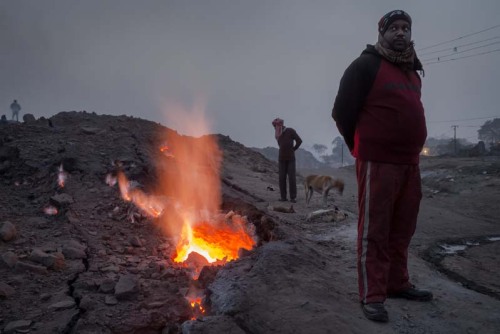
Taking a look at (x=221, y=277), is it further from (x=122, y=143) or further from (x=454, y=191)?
(x=454, y=191)

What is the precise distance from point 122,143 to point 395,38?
6278mm

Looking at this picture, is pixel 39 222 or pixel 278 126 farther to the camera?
pixel 278 126

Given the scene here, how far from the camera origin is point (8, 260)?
3.31 metres

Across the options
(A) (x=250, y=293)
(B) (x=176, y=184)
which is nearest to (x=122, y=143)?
(B) (x=176, y=184)

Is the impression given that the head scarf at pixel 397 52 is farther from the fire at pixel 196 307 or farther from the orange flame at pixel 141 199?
the orange flame at pixel 141 199

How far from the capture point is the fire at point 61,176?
222 inches

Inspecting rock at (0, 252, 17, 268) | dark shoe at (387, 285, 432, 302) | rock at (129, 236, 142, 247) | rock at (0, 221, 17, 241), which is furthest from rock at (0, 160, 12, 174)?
dark shoe at (387, 285, 432, 302)

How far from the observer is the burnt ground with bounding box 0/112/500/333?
249cm

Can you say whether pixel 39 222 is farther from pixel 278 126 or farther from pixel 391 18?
pixel 278 126

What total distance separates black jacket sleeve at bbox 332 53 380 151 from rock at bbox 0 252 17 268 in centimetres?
325

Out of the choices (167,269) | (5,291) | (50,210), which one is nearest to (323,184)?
(167,269)

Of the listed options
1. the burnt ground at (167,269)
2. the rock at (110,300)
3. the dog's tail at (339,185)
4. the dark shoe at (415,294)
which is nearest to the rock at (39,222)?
the burnt ground at (167,269)

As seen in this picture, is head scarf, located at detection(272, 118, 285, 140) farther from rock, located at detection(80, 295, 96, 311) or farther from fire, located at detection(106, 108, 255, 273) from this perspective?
rock, located at detection(80, 295, 96, 311)

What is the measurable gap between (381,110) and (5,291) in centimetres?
331
